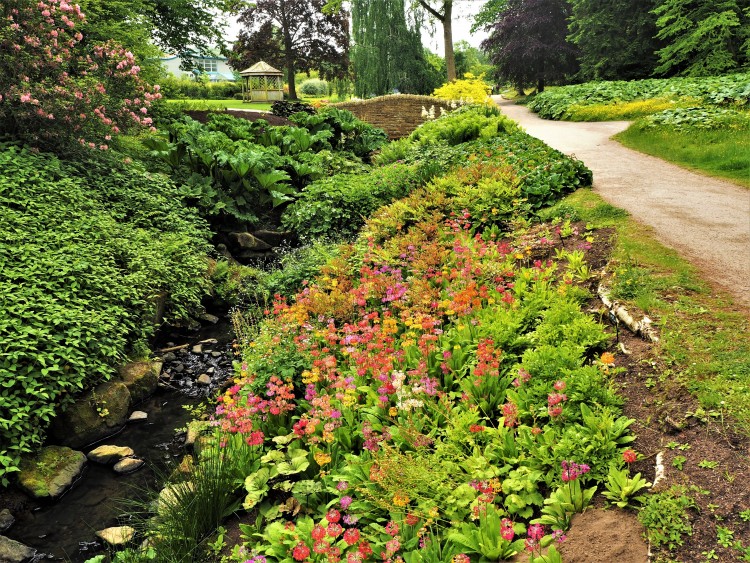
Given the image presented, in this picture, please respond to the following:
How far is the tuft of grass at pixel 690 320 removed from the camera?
9.70ft

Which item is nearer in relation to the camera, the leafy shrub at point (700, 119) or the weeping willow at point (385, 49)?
the leafy shrub at point (700, 119)

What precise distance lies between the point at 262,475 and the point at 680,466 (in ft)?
9.03

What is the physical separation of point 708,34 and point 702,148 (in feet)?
47.4

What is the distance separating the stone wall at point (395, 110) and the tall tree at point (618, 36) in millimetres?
11135

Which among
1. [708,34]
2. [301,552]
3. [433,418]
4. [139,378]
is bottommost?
[139,378]

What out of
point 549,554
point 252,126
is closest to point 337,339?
point 549,554

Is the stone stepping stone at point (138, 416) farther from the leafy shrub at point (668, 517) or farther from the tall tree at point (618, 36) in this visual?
the tall tree at point (618, 36)

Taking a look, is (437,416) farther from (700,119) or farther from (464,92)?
(464,92)

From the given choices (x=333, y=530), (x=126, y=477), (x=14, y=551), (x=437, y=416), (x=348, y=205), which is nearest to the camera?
(x=333, y=530)

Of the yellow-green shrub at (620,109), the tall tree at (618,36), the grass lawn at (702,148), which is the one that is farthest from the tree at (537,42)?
the grass lawn at (702,148)

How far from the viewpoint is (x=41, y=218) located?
249 inches

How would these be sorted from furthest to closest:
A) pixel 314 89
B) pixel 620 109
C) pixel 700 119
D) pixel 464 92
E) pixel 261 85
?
1. pixel 314 89
2. pixel 261 85
3. pixel 464 92
4. pixel 620 109
5. pixel 700 119

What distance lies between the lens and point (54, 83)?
310 inches

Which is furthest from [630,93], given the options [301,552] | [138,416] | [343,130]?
[301,552]
